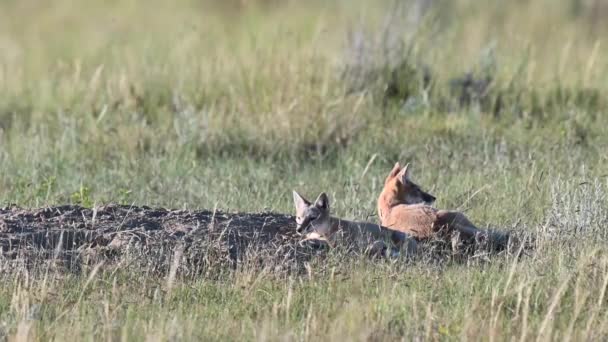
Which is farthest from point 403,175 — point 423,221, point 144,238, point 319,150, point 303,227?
point 319,150

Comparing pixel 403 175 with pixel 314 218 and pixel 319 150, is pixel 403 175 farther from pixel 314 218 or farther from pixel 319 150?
pixel 319 150

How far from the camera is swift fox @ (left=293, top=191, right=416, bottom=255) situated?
7.32 metres

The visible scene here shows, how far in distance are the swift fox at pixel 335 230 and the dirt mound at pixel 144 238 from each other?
0.12 metres

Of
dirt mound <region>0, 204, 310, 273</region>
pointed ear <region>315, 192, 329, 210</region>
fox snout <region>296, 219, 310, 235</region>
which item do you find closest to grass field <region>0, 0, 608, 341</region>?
dirt mound <region>0, 204, 310, 273</region>

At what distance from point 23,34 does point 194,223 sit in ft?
34.5

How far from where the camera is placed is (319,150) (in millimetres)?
11102

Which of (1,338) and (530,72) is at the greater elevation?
(530,72)

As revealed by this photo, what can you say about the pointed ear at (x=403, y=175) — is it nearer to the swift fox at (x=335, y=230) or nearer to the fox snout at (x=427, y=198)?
the fox snout at (x=427, y=198)

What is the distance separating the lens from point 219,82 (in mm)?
13219

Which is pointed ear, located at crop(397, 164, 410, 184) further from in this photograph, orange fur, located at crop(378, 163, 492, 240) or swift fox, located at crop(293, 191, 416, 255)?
swift fox, located at crop(293, 191, 416, 255)

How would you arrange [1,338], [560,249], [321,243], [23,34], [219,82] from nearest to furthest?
1. [1,338]
2. [560,249]
3. [321,243]
4. [219,82]
5. [23,34]

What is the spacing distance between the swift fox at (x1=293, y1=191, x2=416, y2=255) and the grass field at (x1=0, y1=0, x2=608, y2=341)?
1.41ft

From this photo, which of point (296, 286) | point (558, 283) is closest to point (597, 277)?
point (558, 283)

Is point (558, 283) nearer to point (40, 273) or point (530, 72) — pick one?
point (40, 273)
